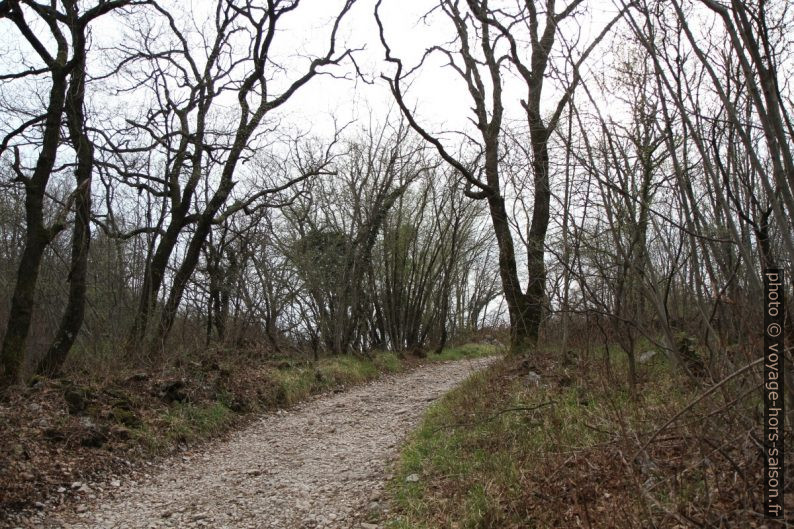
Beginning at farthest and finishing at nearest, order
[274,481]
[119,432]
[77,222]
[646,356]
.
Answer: [77,222], [646,356], [119,432], [274,481]

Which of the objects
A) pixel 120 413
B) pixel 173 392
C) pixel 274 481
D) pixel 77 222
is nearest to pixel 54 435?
pixel 120 413

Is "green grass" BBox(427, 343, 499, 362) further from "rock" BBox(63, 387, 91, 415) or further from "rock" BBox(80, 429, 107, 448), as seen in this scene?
"rock" BBox(80, 429, 107, 448)

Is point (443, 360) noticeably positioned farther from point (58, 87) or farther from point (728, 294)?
point (728, 294)

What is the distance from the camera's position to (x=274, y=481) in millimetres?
5500

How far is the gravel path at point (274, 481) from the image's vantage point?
4.55 m

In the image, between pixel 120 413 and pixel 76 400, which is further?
pixel 120 413

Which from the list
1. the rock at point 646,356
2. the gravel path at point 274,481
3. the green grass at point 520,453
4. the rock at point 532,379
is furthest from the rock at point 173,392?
the rock at point 646,356

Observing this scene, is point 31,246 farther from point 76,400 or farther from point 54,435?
point 54,435

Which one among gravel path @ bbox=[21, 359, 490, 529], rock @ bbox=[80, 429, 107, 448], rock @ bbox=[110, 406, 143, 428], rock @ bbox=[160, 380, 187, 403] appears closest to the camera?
gravel path @ bbox=[21, 359, 490, 529]

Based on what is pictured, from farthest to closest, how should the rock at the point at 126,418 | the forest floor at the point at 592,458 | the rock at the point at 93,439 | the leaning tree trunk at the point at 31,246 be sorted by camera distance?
the leaning tree trunk at the point at 31,246
the rock at the point at 126,418
the rock at the point at 93,439
the forest floor at the point at 592,458

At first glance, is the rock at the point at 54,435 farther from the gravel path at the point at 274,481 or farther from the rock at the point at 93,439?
the gravel path at the point at 274,481

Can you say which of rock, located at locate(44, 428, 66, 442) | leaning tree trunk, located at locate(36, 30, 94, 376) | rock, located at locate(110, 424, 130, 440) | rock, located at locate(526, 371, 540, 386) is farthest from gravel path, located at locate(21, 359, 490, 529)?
leaning tree trunk, located at locate(36, 30, 94, 376)

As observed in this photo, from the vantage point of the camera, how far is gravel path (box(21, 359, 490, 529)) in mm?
4547

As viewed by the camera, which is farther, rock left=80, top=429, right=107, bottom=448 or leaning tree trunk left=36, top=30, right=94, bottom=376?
leaning tree trunk left=36, top=30, right=94, bottom=376
